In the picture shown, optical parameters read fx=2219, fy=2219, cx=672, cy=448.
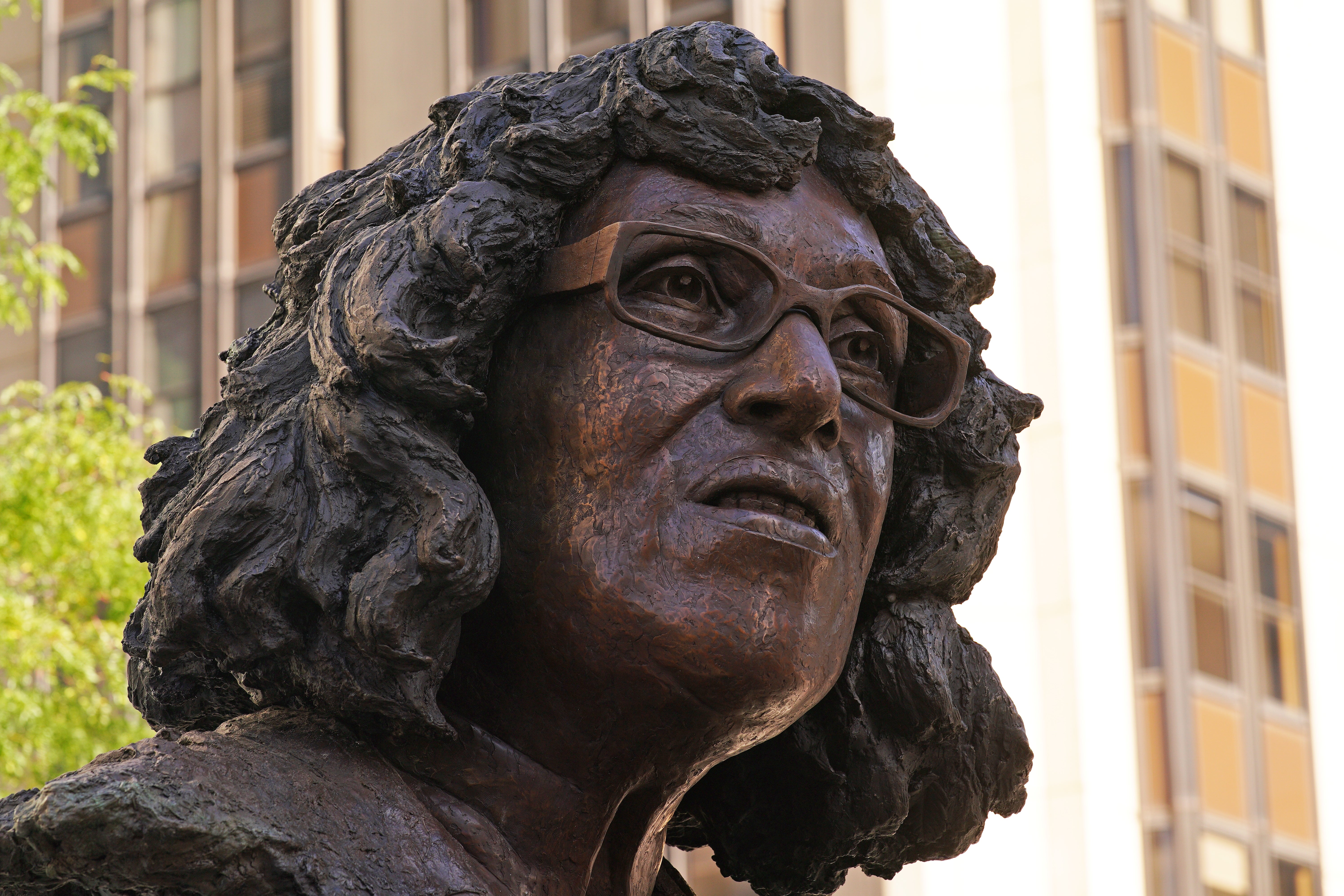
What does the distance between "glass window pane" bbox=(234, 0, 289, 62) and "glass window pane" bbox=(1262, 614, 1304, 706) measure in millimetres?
10202

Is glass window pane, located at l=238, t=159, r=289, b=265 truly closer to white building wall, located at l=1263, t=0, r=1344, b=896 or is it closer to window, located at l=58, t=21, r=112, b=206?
window, located at l=58, t=21, r=112, b=206

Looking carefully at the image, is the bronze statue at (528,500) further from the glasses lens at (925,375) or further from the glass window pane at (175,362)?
the glass window pane at (175,362)

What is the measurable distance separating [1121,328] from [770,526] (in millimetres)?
14236

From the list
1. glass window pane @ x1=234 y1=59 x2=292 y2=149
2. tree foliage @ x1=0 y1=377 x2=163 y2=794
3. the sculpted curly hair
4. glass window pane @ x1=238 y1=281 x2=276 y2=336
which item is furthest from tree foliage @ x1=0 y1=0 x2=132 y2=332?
glass window pane @ x1=234 y1=59 x2=292 y2=149

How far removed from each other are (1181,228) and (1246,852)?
4.92 metres

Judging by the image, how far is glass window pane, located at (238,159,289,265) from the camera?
20281 mm

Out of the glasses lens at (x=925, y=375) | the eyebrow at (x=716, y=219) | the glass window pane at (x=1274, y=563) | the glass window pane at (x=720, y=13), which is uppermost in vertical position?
the glass window pane at (x=720, y=13)

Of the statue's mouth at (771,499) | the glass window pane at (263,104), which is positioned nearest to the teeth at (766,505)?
the statue's mouth at (771,499)

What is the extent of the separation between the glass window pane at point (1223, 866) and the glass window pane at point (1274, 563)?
7.13ft

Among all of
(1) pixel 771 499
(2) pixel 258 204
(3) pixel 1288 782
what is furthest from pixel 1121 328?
(1) pixel 771 499

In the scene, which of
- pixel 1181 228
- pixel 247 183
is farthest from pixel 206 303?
pixel 1181 228

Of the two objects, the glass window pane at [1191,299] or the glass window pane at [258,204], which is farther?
the glass window pane at [258,204]

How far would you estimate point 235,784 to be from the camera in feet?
10.4

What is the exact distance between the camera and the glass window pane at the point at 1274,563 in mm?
17594
